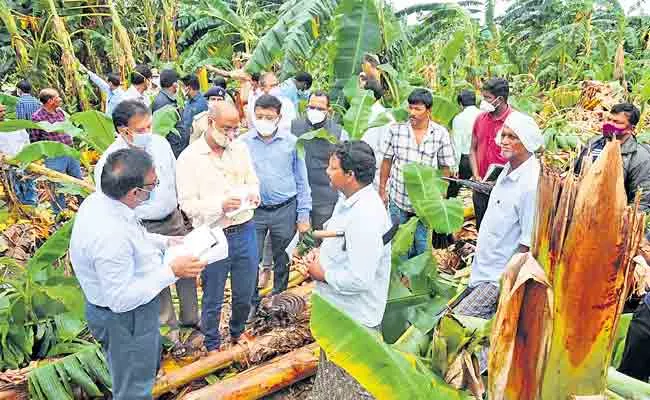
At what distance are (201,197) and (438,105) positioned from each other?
2905 mm

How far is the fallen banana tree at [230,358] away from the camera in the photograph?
3.45m

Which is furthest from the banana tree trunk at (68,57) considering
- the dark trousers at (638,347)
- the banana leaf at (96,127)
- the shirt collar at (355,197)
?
the dark trousers at (638,347)

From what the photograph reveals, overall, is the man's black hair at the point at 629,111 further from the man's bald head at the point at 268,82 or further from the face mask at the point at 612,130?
the man's bald head at the point at 268,82

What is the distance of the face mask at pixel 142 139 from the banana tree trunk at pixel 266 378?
4.85 ft

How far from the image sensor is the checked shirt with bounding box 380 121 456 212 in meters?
4.46

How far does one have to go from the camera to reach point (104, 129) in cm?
418

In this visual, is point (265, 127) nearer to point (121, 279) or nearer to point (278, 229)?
point (278, 229)

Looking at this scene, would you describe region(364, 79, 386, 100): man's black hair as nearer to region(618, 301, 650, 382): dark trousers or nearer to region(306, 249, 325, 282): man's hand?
region(306, 249, 325, 282): man's hand

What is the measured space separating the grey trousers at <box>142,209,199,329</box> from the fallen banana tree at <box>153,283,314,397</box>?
474 mm

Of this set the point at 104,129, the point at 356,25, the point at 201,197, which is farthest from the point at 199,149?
the point at 356,25

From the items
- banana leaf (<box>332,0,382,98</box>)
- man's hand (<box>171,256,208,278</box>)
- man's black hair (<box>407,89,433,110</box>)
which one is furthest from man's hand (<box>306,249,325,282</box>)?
banana leaf (<box>332,0,382,98</box>)

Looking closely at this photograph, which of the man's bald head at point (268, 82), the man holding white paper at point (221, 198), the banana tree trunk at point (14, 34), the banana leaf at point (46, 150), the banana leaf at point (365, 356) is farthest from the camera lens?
the banana tree trunk at point (14, 34)

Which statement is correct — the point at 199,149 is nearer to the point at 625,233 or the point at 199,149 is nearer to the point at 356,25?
the point at 625,233

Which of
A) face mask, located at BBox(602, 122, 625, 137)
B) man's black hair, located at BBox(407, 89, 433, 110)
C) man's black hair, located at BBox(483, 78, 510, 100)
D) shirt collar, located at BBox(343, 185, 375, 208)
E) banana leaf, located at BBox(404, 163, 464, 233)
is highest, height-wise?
man's black hair, located at BBox(483, 78, 510, 100)
